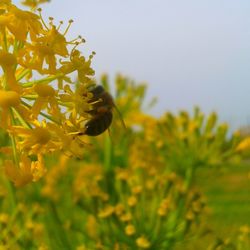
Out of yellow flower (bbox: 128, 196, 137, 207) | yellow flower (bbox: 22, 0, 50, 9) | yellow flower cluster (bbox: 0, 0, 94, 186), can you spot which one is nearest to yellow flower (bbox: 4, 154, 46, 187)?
yellow flower cluster (bbox: 0, 0, 94, 186)

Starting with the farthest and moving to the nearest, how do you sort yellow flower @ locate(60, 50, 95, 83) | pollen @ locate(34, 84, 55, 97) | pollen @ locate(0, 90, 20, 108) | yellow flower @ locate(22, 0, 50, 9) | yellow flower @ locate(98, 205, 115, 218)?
1. yellow flower @ locate(98, 205, 115, 218)
2. yellow flower @ locate(22, 0, 50, 9)
3. yellow flower @ locate(60, 50, 95, 83)
4. pollen @ locate(34, 84, 55, 97)
5. pollen @ locate(0, 90, 20, 108)

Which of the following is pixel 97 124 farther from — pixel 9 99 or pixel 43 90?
pixel 9 99

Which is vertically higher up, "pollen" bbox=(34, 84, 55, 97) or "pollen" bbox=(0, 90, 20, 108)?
"pollen" bbox=(34, 84, 55, 97)

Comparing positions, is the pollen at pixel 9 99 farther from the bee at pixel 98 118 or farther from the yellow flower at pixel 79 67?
the bee at pixel 98 118

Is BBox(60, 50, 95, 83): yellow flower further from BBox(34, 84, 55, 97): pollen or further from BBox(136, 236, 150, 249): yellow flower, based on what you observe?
BBox(136, 236, 150, 249): yellow flower

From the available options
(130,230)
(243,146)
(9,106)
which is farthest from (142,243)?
(9,106)

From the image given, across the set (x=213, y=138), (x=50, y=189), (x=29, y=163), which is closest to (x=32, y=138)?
(x=29, y=163)

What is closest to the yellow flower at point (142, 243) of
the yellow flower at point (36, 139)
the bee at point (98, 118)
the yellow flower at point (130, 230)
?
the yellow flower at point (130, 230)

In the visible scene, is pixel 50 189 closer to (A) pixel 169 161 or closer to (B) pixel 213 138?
(A) pixel 169 161
